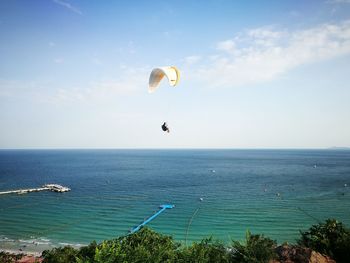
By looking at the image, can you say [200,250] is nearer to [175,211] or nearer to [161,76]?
[161,76]

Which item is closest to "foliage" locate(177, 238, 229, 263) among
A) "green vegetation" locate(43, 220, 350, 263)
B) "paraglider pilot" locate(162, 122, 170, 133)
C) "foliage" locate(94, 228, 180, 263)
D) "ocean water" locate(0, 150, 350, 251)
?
"green vegetation" locate(43, 220, 350, 263)

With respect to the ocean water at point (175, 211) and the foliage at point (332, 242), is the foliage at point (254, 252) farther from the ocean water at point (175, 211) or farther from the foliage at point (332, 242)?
the ocean water at point (175, 211)

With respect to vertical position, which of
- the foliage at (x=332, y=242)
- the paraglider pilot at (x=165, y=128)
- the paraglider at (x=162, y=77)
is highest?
the paraglider at (x=162, y=77)

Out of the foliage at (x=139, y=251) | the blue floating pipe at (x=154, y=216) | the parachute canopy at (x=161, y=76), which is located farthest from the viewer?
the blue floating pipe at (x=154, y=216)

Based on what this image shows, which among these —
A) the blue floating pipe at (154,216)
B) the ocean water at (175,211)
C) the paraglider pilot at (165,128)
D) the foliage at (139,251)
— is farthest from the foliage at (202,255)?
the blue floating pipe at (154,216)

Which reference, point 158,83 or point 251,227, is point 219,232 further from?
point 158,83

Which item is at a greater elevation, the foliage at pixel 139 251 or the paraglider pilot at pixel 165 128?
the paraglider pilot at pixel 165 128

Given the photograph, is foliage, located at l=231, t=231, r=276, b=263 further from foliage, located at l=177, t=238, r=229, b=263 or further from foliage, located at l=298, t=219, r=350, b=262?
foliage, located at l=298, t=219, r=350, b=262
